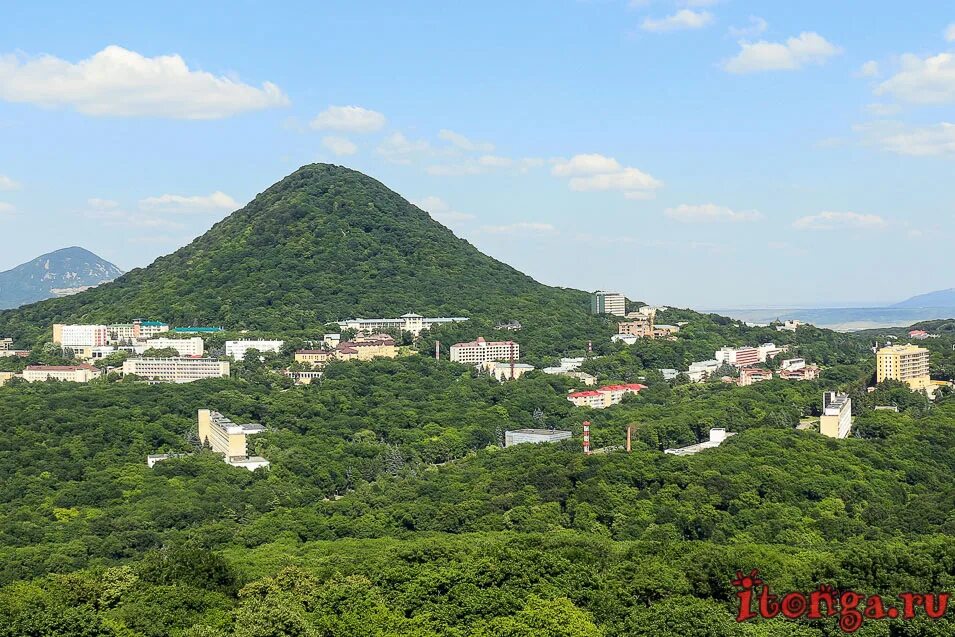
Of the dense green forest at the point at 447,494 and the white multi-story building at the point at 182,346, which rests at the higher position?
the white multi-story building at the point at 182,346

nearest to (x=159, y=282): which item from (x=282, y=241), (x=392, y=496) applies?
(x=282, y=241)

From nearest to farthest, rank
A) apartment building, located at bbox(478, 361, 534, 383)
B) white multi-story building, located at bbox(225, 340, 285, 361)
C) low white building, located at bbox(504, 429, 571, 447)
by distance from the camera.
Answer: low white building, located at bbox(504, 429, 571, 447)
apartment building, located at bbox(478, 361, 534, 383)
white multi-story building, located at bbox(225, 340, 285, 361)

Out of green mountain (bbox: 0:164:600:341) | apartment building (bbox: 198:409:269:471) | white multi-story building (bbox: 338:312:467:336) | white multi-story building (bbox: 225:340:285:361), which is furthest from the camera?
green mountain (bbox: 0:164:600:341)

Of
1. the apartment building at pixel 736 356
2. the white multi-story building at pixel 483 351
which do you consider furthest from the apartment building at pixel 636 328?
the white multi-story building at pixel 483 351

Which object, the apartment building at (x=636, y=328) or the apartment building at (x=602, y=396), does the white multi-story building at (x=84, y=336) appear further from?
the apartment building at (x=636, y=328)

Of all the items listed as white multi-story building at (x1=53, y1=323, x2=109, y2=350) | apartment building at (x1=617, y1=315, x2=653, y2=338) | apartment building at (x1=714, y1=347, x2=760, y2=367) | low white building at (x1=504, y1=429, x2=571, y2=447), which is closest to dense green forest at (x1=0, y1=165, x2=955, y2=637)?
low white building at (x1=504, y1=429, x2=571, y2=447)

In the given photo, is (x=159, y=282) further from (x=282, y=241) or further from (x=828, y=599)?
(x=828, y=599)

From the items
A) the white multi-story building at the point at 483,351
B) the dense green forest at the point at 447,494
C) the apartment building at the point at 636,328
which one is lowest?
the dense green forest at the point at 447,494

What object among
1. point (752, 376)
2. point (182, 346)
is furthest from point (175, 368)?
point (752, 376)

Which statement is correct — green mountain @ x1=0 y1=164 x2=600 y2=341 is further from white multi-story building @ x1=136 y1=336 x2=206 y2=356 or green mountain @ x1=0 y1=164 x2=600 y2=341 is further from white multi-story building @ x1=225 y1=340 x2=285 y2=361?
white multi-story building @ x1=136 y1=336 x2=206 y2=356
